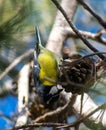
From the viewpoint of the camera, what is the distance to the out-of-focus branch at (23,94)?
5.42 ft

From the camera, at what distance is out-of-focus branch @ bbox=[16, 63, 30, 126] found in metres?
1.65

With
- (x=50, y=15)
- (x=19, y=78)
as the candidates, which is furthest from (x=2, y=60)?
(x=50, y=15)

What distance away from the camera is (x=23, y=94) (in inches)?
71.6

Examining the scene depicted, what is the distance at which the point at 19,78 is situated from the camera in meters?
1.97

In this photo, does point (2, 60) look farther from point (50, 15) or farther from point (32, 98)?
point (50, 15)

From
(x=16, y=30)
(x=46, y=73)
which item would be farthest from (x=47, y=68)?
(x=16, y=30)

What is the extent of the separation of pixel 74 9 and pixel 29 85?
38cm

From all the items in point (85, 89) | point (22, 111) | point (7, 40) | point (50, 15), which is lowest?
point (85, 89)

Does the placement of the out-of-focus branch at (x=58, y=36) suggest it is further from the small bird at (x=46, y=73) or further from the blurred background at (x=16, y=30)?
the small bird at (x=46, y=73)

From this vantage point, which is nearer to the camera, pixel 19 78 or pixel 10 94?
pixel 19 78

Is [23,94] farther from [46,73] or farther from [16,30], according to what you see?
[46,73]

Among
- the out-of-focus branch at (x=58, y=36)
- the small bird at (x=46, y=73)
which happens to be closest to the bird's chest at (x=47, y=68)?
the small bird at (x=46, y=73)

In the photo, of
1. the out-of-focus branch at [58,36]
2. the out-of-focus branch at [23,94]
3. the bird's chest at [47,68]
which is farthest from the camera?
the out-of-focus branch at [58,36]

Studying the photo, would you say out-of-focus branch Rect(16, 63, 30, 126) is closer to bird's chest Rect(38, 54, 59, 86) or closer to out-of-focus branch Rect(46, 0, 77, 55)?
out-of-focus branch Rect(46, 0, 77, 55)
